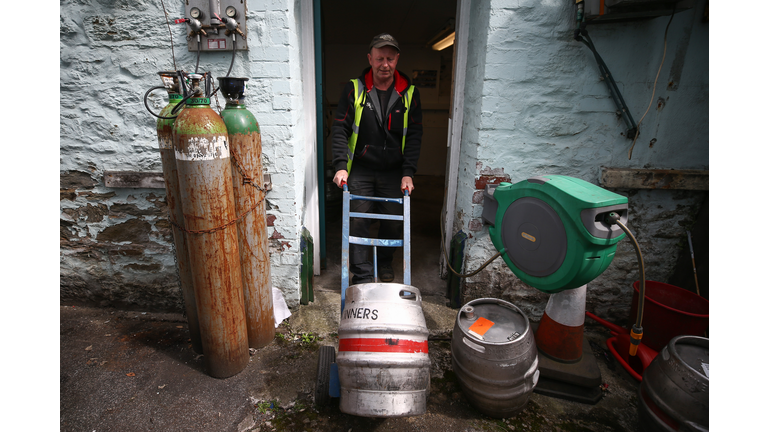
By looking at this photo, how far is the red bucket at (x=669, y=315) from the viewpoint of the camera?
7.32 feet

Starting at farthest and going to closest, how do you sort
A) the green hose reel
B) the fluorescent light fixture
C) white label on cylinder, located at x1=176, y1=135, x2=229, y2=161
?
the fluorescent light fixture → white label on cylinder, located at x1=176, y1=135, x2=229, y2=161 → the green hose reel

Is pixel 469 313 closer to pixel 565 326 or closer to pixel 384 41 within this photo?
pixel 565 326

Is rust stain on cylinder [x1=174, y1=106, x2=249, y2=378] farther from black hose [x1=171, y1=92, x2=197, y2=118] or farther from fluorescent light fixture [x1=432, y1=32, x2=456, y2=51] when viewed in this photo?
fluorescent light fixture [x1=432, y1=32, x2=456, y2=51]

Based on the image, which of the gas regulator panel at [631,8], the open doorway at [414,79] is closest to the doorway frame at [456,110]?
the open doorway at [414,79]

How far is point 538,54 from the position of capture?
7.96 feet

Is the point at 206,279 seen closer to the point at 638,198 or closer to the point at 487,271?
the point at 487,271

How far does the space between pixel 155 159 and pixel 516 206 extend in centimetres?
264

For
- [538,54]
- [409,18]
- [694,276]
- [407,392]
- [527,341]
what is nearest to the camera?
[407,392]

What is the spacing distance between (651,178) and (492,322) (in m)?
1.71

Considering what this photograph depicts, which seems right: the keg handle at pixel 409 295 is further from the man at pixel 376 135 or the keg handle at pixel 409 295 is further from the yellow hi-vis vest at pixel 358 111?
the yellow hi-vis vest at pixel 358 111

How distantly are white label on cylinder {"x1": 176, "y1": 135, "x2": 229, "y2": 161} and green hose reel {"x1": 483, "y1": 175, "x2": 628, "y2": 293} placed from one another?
1715 millimetres

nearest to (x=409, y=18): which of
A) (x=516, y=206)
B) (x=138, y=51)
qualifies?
(x=138, y=51)

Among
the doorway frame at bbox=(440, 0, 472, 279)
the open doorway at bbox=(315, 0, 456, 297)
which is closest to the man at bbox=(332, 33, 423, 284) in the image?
the doorway frame at bbox=(440, 0, 472, 279)

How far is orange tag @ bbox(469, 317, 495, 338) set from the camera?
195cm
